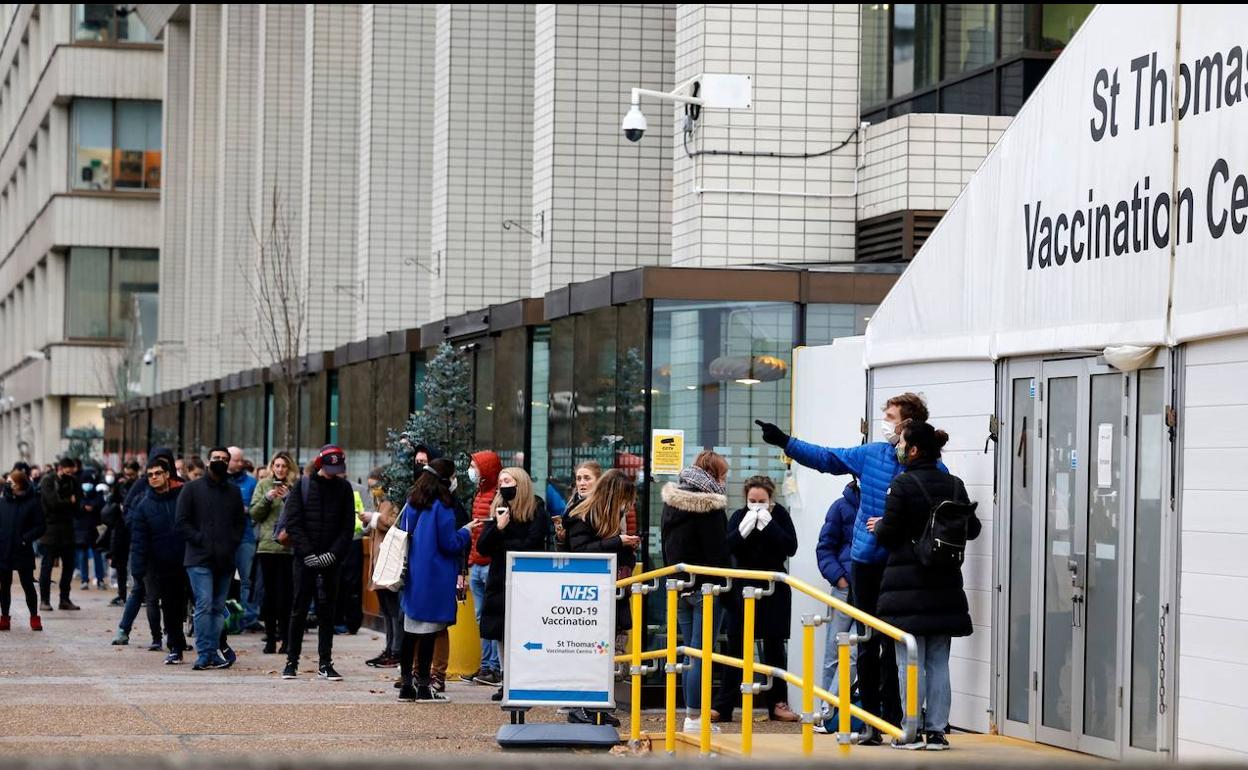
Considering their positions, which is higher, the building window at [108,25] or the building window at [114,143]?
the building window at [108,25]

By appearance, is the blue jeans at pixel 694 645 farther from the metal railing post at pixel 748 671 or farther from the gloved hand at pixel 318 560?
the gloved hand at pixel 318 560

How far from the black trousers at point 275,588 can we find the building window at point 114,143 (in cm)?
4452

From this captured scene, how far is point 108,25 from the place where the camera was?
62.4 metres

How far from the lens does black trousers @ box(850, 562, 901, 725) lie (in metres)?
11.5

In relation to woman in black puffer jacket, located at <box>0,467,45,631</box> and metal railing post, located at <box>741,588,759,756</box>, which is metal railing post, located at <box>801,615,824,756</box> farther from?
woman in black puffer jacket, located at <box>0,467,45,631</box>

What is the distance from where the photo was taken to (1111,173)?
35.5ft

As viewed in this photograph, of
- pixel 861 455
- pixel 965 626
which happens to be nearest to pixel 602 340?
pixel 861 455

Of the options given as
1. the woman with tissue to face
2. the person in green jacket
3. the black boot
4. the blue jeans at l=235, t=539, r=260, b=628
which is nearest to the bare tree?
the blue jeans at l=235, t=539, r=260, b=628

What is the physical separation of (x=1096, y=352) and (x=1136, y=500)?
84 cm

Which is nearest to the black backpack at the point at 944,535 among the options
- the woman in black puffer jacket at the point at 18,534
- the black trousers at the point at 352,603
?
the black trousers at the point at 352,603

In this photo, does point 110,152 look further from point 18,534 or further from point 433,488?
point 433,488

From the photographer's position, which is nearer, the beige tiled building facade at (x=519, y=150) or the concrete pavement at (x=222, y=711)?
the concrete pavement at (x=222, y=711)

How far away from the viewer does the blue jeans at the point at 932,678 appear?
11.0 meters

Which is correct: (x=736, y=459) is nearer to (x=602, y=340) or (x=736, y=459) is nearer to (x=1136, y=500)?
(x=602, y=340)
